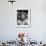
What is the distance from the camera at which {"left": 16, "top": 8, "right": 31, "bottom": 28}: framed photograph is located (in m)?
5.10

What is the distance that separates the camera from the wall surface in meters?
5.06

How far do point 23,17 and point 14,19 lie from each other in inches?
13.7

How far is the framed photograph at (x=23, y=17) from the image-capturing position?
16.7ft

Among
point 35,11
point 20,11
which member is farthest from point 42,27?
point 20,11

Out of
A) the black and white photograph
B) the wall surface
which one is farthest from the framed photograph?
the wall surface

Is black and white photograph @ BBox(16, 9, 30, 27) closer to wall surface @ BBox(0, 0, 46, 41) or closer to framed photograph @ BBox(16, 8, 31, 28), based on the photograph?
framed photograph @ BBox(16, 8, 31, 28)

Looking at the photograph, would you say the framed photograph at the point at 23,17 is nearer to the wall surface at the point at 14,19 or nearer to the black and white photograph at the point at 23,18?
the black and white photograph at the point at 23,18

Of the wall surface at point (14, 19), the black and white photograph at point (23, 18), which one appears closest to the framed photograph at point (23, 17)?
the black and white photograph at point (23, 18)

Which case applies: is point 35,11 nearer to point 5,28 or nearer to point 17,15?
point 17,15

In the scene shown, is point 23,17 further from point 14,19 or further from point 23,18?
point 14,19

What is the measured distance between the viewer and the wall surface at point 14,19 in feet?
16.6

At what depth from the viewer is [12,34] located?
5.08 metres

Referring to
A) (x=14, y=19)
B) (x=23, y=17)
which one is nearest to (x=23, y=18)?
(x=23, y=17)

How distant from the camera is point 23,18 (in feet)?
16.9
